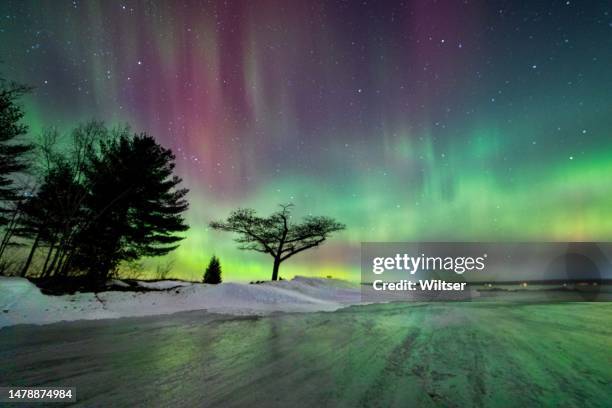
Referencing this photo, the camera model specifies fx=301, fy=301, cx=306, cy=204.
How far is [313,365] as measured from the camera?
391cm

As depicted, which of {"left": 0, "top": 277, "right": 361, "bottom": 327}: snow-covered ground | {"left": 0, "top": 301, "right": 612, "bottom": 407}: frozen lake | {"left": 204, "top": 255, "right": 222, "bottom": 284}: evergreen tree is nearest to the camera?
{"left": 0, "top": 301, "right": 612, "bottom": 407}: frozen lake

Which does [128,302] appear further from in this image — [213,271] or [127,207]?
[213,271]

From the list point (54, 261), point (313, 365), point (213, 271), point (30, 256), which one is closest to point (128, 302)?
point (54, 261)

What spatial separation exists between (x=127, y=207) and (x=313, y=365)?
17.5m

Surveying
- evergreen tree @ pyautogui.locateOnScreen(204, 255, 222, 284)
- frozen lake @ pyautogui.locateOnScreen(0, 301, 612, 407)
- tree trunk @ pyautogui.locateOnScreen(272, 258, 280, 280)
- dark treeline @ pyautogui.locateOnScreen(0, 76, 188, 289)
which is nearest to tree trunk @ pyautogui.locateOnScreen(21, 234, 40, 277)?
dark treeline @ pyautogui.locateOnScreen(0, 76, 188, 289)

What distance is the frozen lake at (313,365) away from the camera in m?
2.87

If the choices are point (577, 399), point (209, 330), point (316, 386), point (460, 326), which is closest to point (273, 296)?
point (209, 330)

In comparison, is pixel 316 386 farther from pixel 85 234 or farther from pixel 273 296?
pixel 85 234

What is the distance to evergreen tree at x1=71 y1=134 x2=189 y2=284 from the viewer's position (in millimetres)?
15047

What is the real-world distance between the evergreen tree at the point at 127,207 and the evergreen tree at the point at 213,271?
15.6 m

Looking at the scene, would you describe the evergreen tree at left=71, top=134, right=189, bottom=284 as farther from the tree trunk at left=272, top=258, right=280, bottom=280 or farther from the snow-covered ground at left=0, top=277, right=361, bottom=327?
the tree trunk at left=272, top=258, right=280, bottom=280

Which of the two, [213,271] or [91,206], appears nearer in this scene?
[91,206]

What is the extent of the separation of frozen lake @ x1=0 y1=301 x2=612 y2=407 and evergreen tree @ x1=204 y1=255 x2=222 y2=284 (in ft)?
97.1

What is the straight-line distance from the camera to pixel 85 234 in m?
14.5
